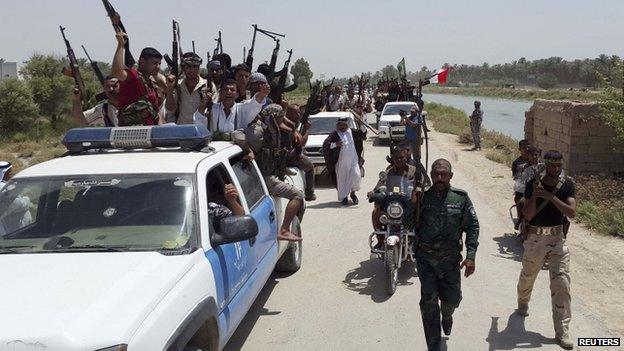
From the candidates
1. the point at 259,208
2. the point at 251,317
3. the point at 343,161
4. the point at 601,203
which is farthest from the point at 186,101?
the point at 601,203

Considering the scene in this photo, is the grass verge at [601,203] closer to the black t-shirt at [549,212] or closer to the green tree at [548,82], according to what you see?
the black t-shirt at [549,212]

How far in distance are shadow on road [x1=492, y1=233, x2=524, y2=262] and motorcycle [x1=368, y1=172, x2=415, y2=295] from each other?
1739 millimetres

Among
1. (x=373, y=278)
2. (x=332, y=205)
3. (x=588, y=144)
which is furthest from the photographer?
(x=588, y=144)

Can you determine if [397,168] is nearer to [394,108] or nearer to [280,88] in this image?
[280,88]

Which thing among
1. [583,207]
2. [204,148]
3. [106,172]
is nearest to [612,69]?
[583,207]

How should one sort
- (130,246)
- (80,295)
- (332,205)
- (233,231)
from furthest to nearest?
(332,205) → (233,231) → (130,246) → (80,295)

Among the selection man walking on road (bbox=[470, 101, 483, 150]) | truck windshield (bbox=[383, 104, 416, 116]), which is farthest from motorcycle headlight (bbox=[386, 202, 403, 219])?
truck windshield (bbox=[383, 104, 416, 116])

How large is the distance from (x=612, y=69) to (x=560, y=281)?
30.9 feet

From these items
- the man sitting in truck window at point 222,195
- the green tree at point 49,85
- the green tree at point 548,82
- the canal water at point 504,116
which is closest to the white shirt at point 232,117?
the man sitting in truck window at point 222,195

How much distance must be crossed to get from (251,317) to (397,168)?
101 inches

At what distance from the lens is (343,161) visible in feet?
36.8

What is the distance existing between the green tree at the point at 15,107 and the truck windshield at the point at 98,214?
122 feet

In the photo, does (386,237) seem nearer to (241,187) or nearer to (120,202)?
(241,187)

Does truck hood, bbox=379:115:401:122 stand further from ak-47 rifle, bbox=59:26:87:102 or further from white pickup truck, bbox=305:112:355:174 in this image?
ak-47 rifle, bbox=59:26:87:102
